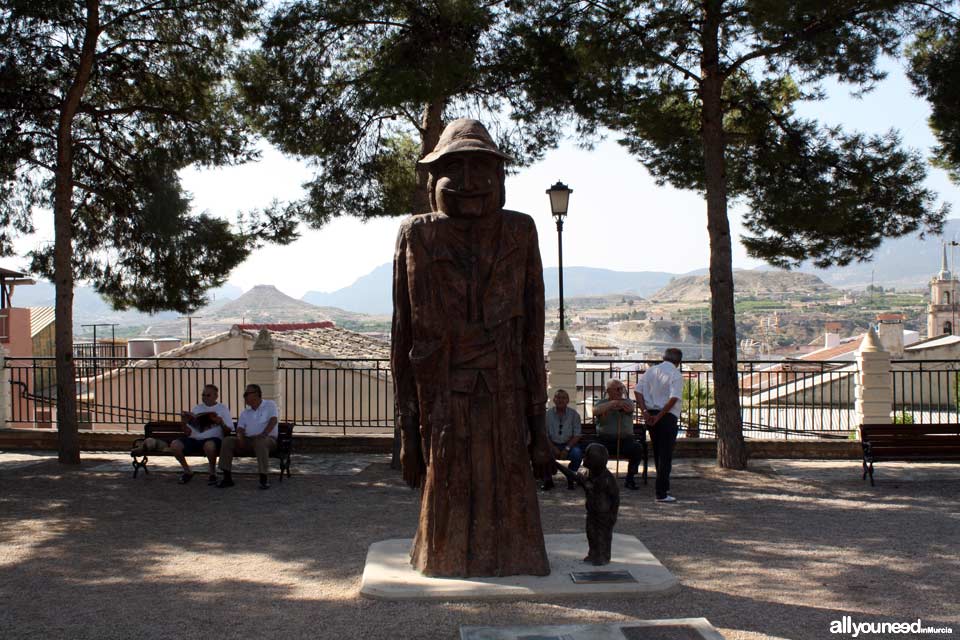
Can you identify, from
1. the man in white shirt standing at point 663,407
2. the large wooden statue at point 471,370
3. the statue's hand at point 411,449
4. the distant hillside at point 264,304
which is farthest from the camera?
the distant hillside at point 264,304

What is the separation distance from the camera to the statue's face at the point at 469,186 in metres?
5.57

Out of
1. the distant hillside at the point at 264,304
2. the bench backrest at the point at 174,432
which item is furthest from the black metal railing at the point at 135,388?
the distant hillside at the point at 264,304

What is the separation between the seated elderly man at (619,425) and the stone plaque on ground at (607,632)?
5204mm

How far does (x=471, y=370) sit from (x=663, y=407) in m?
4.23

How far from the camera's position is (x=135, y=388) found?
17.1 meters

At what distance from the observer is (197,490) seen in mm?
10148

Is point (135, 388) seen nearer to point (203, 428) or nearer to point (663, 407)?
point (203, 428)

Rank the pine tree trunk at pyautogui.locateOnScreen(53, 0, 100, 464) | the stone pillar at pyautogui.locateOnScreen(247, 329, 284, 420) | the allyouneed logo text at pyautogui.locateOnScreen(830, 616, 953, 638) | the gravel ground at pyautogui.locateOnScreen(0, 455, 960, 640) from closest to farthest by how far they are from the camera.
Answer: the allyouneed logo text at pyautogui.locateOnScreen(830, 616, 953, 638)
the gravel ground at pyautogui.locateOnScreen(0, 455, 960, 640)
the pine tree trunk at pyautogui.locateOnScreen(53, 0, 100, 464)
the stone pillar at pyautogui.locateOnScreen(247, 329, 284, 420)

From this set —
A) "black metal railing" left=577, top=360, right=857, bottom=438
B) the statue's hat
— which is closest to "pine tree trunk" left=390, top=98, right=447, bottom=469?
"black metal railing" left=577, top=360, right=857, bottom=438

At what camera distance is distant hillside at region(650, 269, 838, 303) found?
160 metres

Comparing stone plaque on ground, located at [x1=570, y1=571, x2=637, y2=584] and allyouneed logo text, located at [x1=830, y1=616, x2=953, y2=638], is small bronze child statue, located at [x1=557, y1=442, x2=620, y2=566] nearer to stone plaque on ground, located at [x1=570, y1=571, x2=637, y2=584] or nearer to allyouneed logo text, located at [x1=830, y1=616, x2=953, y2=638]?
stone plaque on ground, located at [x1=570, y1=571, x2=637, y2=584]

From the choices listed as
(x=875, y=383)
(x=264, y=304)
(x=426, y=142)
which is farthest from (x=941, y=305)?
(x=264, y=304)

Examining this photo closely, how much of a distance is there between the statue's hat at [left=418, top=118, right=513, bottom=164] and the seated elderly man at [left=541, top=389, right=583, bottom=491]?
4.85m

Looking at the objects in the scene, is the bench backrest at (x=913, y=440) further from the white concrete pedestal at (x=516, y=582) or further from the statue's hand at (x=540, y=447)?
the statue's hand at (x=540, y=447)
